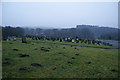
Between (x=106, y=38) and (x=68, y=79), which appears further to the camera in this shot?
(x=106, y=38)

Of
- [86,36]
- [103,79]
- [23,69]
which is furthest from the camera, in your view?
[86,36]

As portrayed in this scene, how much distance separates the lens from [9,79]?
7.95 meters

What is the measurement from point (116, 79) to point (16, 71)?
847 cm

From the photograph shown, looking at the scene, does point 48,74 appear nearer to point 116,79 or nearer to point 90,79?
point 90,79

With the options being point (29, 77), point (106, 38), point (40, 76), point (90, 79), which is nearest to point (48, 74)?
point (40, 76)

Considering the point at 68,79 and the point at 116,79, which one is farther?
the point at 116,79

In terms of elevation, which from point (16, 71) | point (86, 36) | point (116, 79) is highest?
point (86, 36)

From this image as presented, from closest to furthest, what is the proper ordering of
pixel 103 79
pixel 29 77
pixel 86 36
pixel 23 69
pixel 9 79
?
pixel 9 79, pixel 29 77, pixel 103 79, pixel 23 69, pixel 86 36

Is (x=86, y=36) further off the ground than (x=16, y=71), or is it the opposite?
(x=86, y=36)

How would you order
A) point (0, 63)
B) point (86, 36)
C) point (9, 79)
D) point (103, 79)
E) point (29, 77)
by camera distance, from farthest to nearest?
point (86, 36) → point (0, 63) → point (103, 79) → point (29, 77) → point (9, 79)

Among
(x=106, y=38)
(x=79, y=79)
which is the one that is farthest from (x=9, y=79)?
(x=106, y=38)

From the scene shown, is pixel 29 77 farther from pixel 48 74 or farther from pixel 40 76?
pixel 48 74

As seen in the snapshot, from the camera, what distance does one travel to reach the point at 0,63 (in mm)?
11289

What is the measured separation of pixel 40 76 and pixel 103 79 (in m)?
5.12
